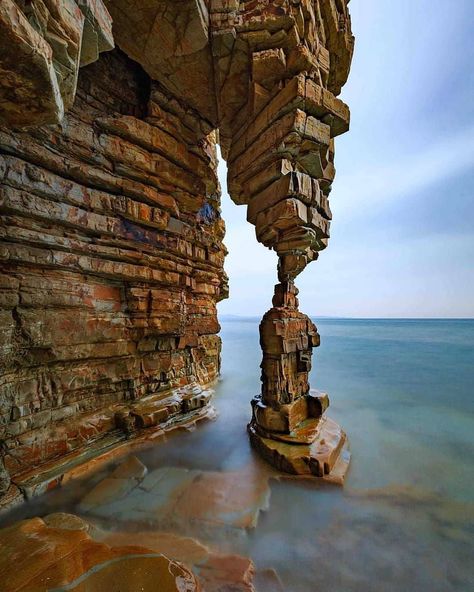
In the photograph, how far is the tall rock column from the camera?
18.2 ft

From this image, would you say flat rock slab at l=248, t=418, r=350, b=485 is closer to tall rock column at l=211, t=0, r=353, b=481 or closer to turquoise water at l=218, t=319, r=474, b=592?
tall rock column at l=211, t=0, r=353, b=481

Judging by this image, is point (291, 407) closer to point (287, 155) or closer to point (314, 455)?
point (314, 455)

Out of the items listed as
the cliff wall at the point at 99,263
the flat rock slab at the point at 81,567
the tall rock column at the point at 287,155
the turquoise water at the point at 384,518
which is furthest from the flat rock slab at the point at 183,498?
the cliff wall at the point at 99,263

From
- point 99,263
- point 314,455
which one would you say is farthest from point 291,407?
point 99,263

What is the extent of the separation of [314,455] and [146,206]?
766cm

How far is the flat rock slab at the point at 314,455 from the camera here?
5.17 metres

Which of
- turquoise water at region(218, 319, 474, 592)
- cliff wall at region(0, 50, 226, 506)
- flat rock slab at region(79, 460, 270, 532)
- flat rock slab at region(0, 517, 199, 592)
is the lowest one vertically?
turquoise water at region(218, 319, 474, 592)

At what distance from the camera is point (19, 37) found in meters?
1.69

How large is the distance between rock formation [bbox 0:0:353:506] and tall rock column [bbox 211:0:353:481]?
43mm

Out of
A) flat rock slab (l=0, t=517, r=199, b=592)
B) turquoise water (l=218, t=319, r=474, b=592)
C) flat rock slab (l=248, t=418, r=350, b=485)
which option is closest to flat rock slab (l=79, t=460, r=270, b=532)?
turquoise water (l=218, t=319, r=474, b=592)

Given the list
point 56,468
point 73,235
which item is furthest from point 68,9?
point 56,468

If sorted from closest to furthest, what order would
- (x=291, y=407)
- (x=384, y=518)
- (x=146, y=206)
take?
(x=384, y=518)
(x=291, y=407)
(x=146, y=206)

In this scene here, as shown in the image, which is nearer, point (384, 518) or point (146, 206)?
point (384, 518)

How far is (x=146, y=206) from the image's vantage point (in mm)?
6840
